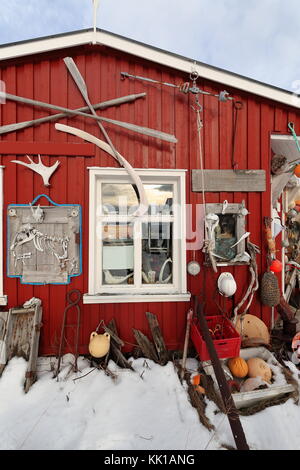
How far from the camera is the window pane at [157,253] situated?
2.60 meters

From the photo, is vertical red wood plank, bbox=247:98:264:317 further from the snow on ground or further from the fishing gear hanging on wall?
the snow on ground

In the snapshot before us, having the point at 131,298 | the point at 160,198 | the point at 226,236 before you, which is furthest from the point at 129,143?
the point at 131,298

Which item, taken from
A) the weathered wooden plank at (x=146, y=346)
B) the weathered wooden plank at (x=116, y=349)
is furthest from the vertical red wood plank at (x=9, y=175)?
the weathered wooden plank at (x=146, y=346)

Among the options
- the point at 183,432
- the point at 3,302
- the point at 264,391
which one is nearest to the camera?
the point at 183,432

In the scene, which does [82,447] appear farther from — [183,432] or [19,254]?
[19,254]

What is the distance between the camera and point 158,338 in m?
2.43

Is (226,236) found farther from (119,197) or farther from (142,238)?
(119,197)

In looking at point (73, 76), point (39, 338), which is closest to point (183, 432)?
point (39, 338)

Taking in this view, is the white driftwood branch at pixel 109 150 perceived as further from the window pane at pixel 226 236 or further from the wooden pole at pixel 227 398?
the wooden pole at pixel 227 398

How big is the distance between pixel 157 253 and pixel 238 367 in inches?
63.9

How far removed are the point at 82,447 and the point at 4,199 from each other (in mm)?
2654

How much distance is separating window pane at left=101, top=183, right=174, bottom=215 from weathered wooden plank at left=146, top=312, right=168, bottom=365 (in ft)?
4.57

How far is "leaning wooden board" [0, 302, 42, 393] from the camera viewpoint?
2166 mm

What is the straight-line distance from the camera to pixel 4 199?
2412 millimetres
